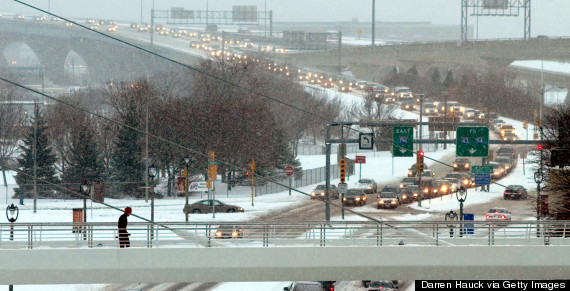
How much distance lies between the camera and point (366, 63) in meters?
130

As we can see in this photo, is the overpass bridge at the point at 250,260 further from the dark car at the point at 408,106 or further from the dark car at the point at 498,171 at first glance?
the dark car at the point at 408,106

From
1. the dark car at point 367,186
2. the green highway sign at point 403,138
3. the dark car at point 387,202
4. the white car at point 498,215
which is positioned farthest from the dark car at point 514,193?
the green highway sign at point 403,138

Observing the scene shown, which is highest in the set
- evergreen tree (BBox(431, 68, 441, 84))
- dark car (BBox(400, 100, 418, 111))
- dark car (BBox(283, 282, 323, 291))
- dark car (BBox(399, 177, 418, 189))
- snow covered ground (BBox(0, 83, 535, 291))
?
evergreen tree (BBox(431, 68, 441, 84))

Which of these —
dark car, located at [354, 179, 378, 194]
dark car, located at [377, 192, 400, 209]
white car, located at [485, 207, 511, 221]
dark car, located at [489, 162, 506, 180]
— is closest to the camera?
white car, located at [485, 207, 511, 221]

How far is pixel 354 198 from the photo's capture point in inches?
2060

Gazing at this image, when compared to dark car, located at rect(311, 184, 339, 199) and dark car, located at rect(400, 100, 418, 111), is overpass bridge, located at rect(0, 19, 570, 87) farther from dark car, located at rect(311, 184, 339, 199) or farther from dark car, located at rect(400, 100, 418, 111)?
dark car, located at rect(311, 184, 339, 199)

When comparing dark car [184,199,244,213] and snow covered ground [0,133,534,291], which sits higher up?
dark car [184,199,244,213]

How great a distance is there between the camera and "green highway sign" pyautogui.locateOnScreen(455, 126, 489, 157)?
39.9m

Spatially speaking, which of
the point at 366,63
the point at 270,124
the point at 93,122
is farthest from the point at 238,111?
the point at 366,63

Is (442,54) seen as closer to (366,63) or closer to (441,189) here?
(366,63)

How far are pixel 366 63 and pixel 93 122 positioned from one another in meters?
62.9

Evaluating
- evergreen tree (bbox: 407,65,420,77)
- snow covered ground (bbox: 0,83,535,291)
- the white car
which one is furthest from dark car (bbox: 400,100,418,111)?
the white car

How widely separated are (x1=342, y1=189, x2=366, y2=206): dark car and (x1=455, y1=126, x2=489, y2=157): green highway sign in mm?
12797

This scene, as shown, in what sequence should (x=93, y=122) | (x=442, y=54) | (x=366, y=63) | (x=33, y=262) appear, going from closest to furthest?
(x=33, y=262) → (x=93, y=122) → (x=442, y=54) → (x=366, y=63)
